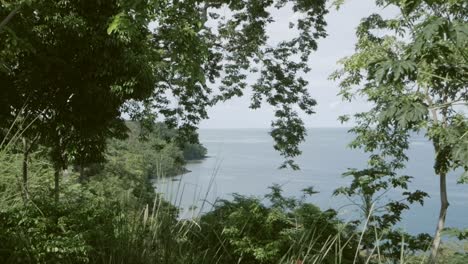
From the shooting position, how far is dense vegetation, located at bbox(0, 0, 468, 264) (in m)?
1.93

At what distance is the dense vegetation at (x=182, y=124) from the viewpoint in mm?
1932

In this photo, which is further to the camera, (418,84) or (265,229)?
Answer: (418,84)

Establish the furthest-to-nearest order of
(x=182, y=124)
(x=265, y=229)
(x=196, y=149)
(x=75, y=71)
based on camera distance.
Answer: (x=196, y=149) < (x=182, y=124) < (x=75, y=71) < (x=265, y=229)

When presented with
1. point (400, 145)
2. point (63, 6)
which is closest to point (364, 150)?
point (400, 145)

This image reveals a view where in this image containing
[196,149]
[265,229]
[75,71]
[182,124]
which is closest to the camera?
[265,229]

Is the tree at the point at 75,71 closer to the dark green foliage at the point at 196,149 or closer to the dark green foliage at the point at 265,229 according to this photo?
the dark green foliage at the point at 196,149

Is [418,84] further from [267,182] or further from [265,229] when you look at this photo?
[267,182]

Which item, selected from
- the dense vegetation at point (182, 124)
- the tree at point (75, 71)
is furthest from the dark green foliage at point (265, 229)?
the tree at point (75, 71)

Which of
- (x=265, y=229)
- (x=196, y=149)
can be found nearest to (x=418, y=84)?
(x=265, y=229)

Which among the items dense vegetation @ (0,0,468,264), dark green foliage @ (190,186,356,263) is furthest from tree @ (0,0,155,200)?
dark green foliage @ (190,186,356,263)

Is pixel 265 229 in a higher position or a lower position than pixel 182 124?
lower

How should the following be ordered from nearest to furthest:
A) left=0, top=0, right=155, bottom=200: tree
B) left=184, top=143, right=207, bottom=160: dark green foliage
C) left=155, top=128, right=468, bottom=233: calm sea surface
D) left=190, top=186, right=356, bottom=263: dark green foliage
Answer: left=155, top=128, right=468, bottom=233: calm sea surface < left=190, top=186, right=356, bottom=263: dark green foliage < left=0, top=0, right=155, bottom=200: tree < left=184, top=143, right=207, bottom=160: dark green foliage

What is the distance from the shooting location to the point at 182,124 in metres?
9.54

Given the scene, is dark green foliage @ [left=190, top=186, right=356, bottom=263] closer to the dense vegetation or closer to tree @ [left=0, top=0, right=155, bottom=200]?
the dense vegetation
